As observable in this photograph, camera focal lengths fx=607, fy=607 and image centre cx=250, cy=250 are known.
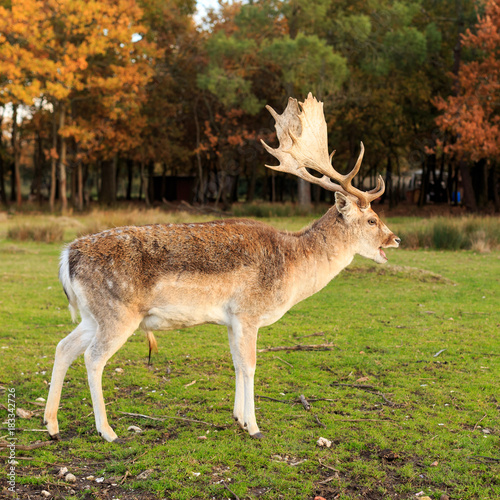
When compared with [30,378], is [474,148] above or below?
above

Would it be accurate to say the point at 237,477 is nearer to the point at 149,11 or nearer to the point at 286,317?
the point at 286,317

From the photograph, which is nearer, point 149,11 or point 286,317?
point 286,317

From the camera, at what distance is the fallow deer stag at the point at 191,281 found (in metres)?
5.30

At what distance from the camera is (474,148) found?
27.0m

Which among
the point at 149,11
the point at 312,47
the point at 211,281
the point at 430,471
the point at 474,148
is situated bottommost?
the point at 430,471

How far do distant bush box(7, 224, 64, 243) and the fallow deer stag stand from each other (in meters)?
15.0

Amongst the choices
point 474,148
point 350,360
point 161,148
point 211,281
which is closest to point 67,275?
point 211,281

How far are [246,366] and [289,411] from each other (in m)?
0.88

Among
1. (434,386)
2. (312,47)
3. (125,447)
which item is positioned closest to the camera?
(125,447)

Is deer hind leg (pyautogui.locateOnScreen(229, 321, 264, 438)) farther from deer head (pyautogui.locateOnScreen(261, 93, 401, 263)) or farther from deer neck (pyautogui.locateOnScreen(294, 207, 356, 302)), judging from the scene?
deer head (pyautogui.locateOnScreen(261, 93, 401, 263))

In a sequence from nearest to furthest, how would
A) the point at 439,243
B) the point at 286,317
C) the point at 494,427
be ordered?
the point at 494,427 < the point at 286,317 < the point at 439,243

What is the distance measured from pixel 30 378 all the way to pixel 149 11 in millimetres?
31234

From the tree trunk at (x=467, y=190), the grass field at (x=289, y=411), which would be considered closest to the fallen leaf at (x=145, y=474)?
the grass field at (x=289, y=411)

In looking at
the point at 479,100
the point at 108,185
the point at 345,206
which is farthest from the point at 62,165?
the point at 345,206
